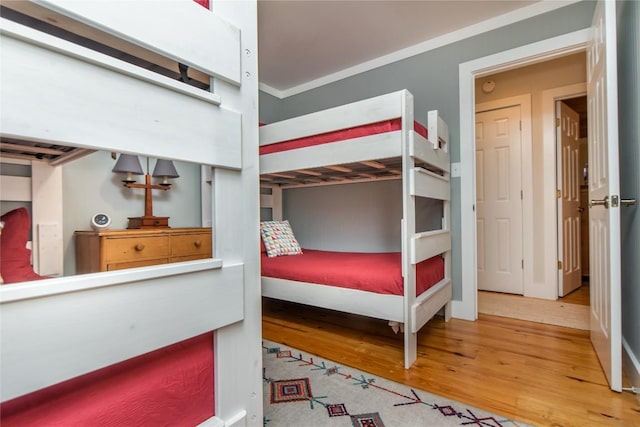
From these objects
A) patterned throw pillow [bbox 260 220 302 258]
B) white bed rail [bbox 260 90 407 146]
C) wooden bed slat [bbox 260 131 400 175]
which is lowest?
patterned throw pillow [bbox 260 220 302 258]

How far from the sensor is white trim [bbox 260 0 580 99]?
2186 millimetres

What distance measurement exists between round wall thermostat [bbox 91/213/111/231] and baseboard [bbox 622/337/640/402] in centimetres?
301

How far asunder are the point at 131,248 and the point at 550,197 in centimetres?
373

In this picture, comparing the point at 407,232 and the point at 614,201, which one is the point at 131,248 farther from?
the point at 614,201

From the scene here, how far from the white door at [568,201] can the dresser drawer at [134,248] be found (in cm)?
362

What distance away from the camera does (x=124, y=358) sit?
1.86 feet

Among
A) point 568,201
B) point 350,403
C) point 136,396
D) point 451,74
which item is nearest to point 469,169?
point 451,74

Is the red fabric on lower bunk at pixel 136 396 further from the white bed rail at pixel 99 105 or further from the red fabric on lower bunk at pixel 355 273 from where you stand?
the red fabric on lower bunk at pixel 355 273

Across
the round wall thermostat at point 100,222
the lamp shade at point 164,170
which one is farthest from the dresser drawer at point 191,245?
the lamp shade at point 164,170

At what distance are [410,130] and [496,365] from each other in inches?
53.7

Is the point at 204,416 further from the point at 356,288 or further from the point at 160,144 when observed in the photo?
the point at 356,288

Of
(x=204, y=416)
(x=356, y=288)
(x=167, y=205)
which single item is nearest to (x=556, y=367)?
(x=356, y=288)

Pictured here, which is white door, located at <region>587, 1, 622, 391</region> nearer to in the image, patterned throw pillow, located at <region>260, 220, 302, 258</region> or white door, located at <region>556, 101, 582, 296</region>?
white door, located at <region>556, 101, 582, 296</region>

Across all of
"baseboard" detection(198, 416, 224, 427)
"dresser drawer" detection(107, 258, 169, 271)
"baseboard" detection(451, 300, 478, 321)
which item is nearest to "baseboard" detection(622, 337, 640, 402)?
"baseboard" detection(451, 300, 478, 321)
